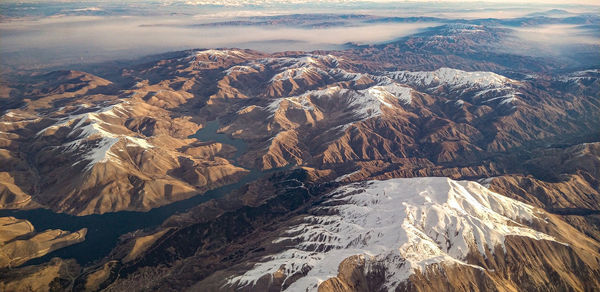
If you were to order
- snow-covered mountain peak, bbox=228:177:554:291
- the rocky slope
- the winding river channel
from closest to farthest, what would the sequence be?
snow-covered mountain peak, bbox=228:177:554:291 → the rocky slope → the winding river channel

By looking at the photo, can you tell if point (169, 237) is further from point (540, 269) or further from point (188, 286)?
point (540, 269)

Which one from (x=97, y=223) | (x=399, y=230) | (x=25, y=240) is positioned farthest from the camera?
(x=97, y=223)

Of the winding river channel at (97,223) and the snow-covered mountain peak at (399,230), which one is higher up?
the snow-covered mountain peak at (399,230)

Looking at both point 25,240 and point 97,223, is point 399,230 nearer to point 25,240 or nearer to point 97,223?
point 97,223

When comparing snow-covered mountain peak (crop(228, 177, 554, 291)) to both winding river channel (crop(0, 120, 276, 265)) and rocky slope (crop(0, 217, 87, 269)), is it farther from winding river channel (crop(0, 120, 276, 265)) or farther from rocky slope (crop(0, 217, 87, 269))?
rocky slope (crop(0, 217, 87, 269))

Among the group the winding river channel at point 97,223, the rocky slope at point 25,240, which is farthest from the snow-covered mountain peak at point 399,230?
the rocky slope at point 25,240

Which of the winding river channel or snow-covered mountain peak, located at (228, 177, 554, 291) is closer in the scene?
snow-covered mountain peak, located at (228, 177, 554, 291)

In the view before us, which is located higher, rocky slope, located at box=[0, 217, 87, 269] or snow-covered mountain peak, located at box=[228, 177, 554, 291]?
snow-covered mountain peak, located at box=[228, 177, 554, 291]

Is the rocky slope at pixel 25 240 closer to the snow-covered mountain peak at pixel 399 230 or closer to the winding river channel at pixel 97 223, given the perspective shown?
the winding river channel at pixel 97 223

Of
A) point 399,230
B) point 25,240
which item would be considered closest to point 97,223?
point 25,240

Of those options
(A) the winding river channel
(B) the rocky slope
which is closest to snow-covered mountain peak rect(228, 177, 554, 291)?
(A) the winding river channel
